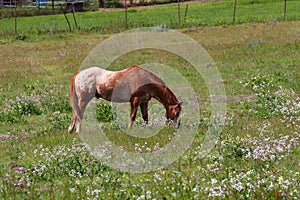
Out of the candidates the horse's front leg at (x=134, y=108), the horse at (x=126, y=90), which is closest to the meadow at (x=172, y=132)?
the horse's front leg at (x=134, y=108)

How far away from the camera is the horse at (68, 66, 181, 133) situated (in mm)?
14375

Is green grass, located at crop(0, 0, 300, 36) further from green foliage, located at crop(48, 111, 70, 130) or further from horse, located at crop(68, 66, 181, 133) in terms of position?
horse, located at crop(68, 66, 181, 133)

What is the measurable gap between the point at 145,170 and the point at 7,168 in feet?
8.65

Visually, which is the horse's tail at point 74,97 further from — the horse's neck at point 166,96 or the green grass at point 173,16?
the green grass at point 173,16

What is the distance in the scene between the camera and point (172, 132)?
44.4ft

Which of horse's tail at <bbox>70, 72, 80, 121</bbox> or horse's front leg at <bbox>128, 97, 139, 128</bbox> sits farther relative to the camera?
horse's tail at <bbox>70, 72, 80, 121</bbox>

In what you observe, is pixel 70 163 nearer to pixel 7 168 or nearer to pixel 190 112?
pixel 7 168

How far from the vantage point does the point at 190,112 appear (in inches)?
661

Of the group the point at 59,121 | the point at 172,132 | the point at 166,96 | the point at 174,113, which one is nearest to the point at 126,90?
the point at 166,96

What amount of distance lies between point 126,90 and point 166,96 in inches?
40.5

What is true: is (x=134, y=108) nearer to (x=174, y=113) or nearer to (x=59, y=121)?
(x=174, y=113)

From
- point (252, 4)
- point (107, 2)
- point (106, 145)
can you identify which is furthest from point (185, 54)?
point (107, 2)

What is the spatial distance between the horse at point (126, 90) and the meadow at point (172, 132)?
2.22 feet

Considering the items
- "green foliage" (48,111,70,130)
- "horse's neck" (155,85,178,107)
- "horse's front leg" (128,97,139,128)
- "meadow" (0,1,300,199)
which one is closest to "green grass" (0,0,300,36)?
"meadow" (0,1,300,199)
